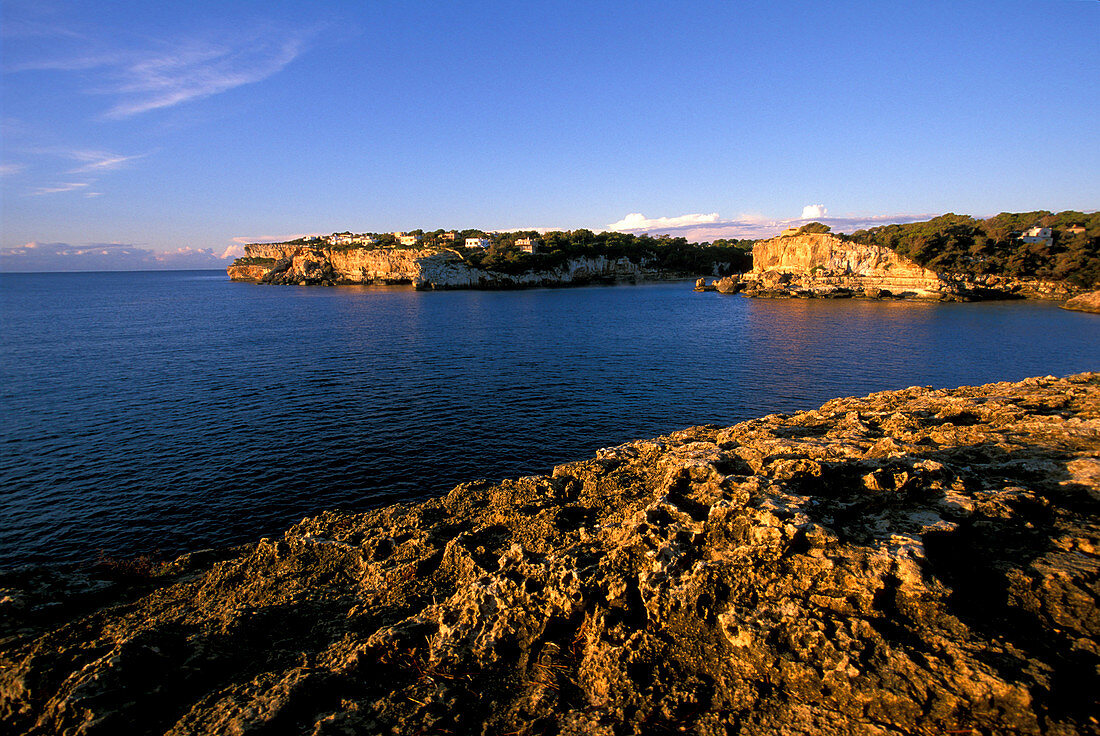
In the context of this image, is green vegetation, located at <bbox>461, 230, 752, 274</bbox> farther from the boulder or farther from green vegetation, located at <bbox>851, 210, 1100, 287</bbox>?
green vegetation, located at <bbox>851, 210, 1100, 287</bbox>

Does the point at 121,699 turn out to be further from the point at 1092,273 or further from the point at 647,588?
the point at 1092,273

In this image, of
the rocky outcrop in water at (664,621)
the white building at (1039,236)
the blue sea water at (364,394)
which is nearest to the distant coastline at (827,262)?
the white building at (1039,236)

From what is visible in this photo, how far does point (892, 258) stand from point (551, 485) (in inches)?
4970

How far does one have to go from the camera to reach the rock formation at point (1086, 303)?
262ft

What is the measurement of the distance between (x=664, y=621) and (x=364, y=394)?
34354 mm

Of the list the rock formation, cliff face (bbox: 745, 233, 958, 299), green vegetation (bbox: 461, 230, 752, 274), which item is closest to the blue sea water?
the rock formation

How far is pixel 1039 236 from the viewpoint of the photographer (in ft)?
337

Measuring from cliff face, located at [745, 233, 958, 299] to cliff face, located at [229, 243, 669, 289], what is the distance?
2427 inches

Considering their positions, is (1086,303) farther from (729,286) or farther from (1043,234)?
(729,286)

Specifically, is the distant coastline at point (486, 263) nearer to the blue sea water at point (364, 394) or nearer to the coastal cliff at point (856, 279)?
the coastal cliff at point (856, 279)

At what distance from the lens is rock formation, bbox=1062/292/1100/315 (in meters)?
79.8

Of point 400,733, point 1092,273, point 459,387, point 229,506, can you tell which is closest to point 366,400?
point 459,387

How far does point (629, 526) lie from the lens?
1099 centimetres

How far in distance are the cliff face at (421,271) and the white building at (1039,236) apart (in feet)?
359
